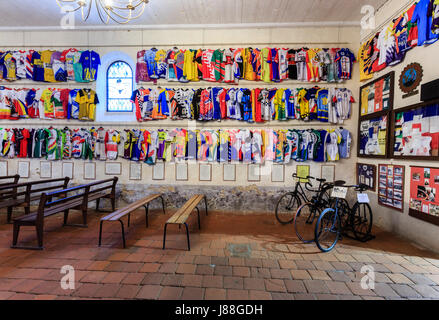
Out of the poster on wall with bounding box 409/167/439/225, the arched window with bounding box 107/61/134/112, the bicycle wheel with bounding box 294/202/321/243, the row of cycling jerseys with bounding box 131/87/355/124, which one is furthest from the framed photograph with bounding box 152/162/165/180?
the poster on wall with bounding box 409/167/439/225

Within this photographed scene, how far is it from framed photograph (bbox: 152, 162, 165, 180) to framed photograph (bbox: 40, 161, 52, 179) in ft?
9.80

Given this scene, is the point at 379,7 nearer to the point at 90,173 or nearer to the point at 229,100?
the point at 229,100

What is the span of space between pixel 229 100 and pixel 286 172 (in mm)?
2431

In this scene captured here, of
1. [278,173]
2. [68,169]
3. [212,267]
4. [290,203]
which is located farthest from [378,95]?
[68,169]

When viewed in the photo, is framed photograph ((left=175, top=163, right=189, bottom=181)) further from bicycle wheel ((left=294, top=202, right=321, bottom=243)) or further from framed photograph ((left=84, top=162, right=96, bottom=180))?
bicycle wheel ((left=294, top=202, right=321, bottom=243))

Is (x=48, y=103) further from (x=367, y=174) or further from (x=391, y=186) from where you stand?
(x=391, y=186)

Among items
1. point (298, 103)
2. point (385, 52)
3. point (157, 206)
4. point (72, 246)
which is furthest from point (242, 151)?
point (72, 246)

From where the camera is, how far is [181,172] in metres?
6.11

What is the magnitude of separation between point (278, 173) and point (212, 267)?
11.7ft

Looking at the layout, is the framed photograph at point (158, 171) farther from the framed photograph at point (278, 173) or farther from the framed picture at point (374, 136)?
the framed picture at point (374, 136)

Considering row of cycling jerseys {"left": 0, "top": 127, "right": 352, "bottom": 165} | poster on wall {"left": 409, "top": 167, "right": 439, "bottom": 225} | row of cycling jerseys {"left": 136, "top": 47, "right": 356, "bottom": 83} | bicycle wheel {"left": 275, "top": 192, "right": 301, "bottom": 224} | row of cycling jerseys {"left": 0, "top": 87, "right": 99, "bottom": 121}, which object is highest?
row of cycling jerseys {"left": 136, "top": 47, "right": 356, "bottom": 83}

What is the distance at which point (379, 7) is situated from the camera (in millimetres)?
5047

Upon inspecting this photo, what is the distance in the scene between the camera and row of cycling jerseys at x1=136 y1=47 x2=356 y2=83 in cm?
575

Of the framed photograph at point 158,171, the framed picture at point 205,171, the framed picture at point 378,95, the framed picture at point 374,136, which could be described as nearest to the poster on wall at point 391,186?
the framed picture at point 374,136
